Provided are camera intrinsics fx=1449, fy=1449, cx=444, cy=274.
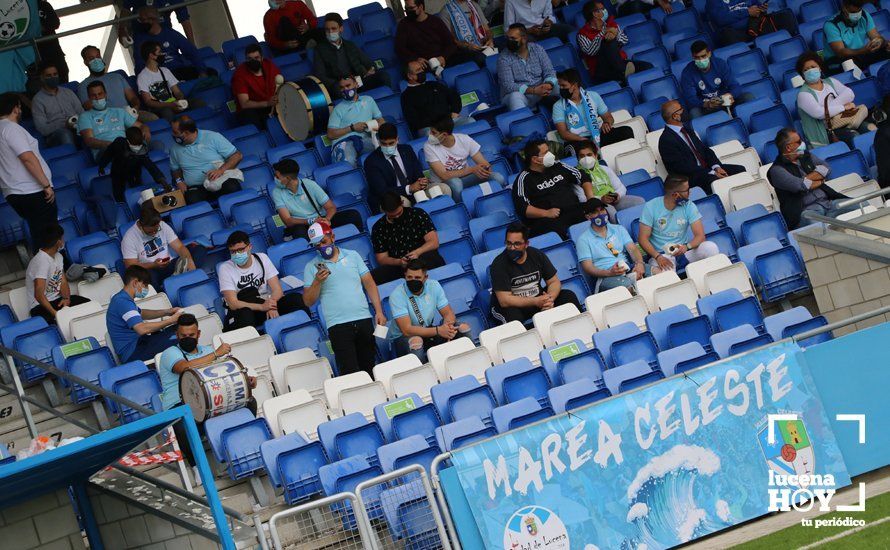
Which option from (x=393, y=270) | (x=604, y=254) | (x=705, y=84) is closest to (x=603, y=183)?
(x=604, y=254)

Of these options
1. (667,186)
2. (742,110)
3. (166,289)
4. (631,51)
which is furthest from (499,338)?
(631,51)

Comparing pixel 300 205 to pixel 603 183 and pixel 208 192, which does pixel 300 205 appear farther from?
pixel 603 183

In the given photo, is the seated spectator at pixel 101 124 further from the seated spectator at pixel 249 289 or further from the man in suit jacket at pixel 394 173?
the seated spectator at pixel 249 289

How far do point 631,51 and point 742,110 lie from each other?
2.10 meters

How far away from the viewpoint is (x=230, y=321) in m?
12.3

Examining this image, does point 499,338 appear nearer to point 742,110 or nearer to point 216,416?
point 216,416

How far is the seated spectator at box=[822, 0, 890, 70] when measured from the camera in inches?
635

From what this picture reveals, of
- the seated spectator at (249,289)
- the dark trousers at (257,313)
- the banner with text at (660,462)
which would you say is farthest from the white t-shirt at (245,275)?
the banner with text at (660,462)

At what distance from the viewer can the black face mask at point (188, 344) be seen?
11.3m

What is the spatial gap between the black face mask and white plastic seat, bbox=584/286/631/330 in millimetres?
3177

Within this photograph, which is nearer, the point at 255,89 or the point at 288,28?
the point at 255,89

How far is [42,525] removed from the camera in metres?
9.82

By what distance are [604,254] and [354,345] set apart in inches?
92.5

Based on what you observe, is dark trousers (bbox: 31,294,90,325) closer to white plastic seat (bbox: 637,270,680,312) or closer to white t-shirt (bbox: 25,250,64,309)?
white t-shirt (bbox: 25,250,64,309)
